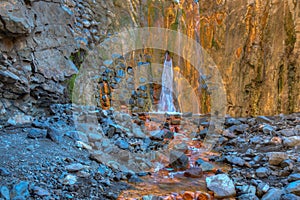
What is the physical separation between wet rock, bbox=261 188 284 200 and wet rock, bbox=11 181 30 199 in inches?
87.6

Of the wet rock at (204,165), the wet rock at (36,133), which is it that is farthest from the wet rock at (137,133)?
the wet rock at (36,133)

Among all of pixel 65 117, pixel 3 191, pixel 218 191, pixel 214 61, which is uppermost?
pixel 214 61

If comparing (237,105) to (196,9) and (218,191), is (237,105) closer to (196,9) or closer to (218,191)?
(218,191)

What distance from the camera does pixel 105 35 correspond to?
6133 mm

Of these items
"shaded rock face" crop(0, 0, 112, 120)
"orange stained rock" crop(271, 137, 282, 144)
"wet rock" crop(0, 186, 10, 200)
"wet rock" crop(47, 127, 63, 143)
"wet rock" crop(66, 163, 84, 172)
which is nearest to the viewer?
"wet rock" crop(0, 186, 10, 200)

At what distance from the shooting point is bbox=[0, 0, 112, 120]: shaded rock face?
3.37 meters

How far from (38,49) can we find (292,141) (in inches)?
172

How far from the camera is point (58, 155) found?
277 cm

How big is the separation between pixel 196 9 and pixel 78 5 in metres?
5.51

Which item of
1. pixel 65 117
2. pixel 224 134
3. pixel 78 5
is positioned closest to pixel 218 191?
pixel 224 134

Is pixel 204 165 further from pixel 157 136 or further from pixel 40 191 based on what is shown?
pixel 40 191

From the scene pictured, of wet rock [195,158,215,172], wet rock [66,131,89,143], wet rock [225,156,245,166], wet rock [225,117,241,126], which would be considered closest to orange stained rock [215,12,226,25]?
wet rock [225,117,241,126]

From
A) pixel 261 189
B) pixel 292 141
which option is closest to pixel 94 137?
pixel 261 189

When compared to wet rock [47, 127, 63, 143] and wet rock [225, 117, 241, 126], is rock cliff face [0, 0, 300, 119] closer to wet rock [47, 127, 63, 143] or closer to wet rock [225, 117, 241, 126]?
wet rock [225, 117, 241, 126]
